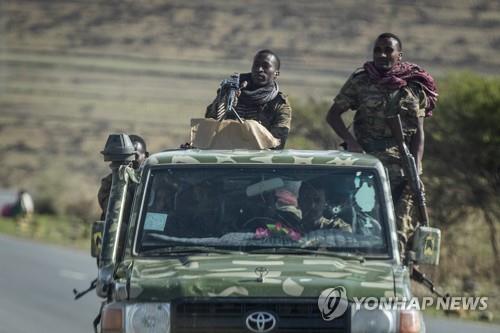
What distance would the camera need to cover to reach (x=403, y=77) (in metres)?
9.98

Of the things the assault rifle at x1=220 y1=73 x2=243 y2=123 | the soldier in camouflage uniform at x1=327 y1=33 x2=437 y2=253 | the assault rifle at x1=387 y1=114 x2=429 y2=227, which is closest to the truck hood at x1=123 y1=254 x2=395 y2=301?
the assault rifle at x1=387 y1=114 x2=429 y2=227

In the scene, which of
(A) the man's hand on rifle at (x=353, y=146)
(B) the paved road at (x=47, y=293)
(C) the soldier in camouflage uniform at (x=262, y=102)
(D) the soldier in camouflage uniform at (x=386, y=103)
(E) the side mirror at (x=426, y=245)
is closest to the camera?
(E) the side mirror at (x=426, y=245)

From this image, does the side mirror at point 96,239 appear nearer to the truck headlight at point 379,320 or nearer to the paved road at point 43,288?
the truck headlight at point 379,320

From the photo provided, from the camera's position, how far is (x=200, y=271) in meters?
7.37

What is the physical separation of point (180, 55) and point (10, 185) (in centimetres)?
2080

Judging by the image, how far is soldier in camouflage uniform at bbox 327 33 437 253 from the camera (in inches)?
388

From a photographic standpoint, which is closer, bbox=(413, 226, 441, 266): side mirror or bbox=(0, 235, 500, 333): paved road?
bbox=(413, 226, 441, 266): side mirror

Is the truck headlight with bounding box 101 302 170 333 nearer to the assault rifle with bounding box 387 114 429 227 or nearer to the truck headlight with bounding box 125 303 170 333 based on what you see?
the truck headlight with bounding box 125 303 170 333

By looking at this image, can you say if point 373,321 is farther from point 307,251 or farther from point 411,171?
point 411,171

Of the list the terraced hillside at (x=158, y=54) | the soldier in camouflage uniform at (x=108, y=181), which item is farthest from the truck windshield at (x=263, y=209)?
the terraced hillside at (x=158, y=54)

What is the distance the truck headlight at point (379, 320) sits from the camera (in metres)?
7.12

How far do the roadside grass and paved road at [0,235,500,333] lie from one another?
5.57ft

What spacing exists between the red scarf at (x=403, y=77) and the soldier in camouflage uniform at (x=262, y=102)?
794 mm

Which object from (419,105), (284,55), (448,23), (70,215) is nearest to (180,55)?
(284,55)
